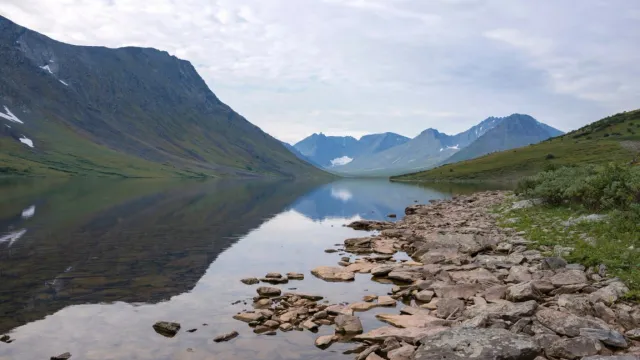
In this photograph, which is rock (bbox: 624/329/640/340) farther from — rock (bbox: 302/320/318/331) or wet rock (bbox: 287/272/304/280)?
wet rock (bbox: 287/272/304/280)

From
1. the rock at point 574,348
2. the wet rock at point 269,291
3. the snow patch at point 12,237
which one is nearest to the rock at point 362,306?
the wet rock at point 269,291

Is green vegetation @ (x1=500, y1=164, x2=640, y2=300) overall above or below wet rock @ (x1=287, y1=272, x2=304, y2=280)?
above

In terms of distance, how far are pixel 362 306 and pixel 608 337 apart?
10.4 metres

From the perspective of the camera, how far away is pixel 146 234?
44188 millimetres

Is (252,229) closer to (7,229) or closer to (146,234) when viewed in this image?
(146,234)

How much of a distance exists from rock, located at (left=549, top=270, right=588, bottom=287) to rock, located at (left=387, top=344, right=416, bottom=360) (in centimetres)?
809

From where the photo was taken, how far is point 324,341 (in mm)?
17125

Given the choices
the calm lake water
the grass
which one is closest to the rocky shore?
the grass

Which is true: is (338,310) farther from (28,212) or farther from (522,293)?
(28,212)

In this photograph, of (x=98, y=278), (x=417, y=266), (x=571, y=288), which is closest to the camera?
(x=571, y=288)

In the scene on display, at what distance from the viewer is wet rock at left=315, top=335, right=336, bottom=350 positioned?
1692 centimetres

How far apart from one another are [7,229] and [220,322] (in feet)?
122

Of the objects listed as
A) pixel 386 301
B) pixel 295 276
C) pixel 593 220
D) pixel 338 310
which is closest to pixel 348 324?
pixel 338 310

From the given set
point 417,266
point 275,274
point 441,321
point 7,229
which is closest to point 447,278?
point 417,266
